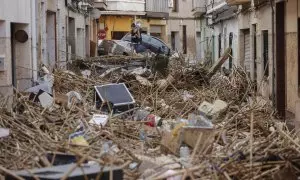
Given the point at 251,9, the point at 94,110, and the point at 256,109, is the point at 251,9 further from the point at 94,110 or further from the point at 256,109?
the point at 94,110

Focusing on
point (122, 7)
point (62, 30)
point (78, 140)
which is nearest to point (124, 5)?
point (122, 7)

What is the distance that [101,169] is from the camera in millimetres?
6008

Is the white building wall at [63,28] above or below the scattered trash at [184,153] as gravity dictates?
above

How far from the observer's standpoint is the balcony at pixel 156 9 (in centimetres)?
4362

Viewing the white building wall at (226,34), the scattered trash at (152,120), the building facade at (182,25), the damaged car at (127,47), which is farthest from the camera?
the building facade at (182,25)

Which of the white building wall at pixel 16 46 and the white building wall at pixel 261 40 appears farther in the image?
the white building wall at pixel 261 40

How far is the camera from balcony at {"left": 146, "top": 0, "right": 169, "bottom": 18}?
43625 millimetres

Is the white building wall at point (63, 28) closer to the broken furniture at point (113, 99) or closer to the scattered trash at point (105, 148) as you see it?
the broken furniture at point (113, 99)

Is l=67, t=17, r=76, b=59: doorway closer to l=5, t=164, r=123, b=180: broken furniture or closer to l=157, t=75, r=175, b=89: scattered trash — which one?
l=157, t=75, r=175, b=89: scattered trash

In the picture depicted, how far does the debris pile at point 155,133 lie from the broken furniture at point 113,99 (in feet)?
0.09

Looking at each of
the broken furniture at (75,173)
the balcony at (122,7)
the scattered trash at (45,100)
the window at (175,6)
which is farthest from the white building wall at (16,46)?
the window at (175,6)

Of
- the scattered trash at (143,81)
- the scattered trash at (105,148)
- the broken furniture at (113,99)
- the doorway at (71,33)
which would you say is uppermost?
the doorway at (71,33)

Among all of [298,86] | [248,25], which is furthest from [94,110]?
[248,25]

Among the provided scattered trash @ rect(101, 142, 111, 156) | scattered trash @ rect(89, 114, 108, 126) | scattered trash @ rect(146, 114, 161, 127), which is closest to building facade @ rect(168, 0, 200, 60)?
scattered trash @ rect(146, 114, 161, 127)
